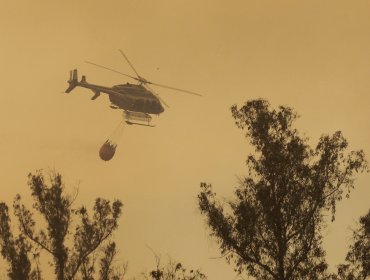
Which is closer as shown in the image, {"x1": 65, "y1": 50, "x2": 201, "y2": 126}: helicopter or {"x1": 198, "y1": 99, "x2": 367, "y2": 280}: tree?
{"x1": 198, "y1": 99, "x2": 367, "y2": 280}: tree

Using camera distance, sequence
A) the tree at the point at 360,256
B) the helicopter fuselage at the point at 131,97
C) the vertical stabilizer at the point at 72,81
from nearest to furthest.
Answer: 1. the tree at the point at 360,256
2. the vertical stabilizer at the point at 72,81
3. the helicopter fuselage at the point at 131,97

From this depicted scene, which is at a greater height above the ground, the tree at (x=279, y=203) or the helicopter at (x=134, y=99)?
the helicopter at (x=134, y=99)

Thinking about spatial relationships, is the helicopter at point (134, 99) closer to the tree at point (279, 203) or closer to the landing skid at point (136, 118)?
the landing skid at point (136, 118)

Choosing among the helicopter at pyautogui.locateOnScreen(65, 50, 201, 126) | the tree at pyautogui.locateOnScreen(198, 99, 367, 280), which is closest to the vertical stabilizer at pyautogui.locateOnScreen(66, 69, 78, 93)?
the helicopter at pyautogui.locateOnScreen(65, 50, 201, 126)

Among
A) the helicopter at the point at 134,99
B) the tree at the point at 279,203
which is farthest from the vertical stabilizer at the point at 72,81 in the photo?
the tree at the point at 279,203

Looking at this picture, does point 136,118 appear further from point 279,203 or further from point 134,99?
point 279,203

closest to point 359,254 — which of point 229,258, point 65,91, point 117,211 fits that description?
point 229,258

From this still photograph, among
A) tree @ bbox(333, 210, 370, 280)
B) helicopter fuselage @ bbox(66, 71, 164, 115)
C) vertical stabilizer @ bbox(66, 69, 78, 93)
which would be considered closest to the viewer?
tree @ bbox(333, 210, 370, 280)

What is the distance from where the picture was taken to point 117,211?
134 feet

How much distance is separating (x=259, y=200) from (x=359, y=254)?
531cm

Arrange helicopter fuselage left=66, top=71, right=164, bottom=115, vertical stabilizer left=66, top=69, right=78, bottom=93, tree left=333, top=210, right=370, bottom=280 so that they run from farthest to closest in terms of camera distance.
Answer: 1. helicopter fuselage left=66, top=71, right=164, bottom=115
2. vertical stabilizer left=66, top=69, right=78, bottom=93
3. tree left=333, top=210, right=370, bottom=280

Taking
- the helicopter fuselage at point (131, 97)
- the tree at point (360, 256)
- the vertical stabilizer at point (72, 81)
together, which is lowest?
the tree at point (360, 256)

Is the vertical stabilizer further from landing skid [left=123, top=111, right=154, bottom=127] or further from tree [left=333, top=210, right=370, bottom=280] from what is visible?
tree [left=333, top=210, right=370, bottom=280]

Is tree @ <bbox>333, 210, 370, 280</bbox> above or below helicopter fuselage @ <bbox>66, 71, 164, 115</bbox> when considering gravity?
below
